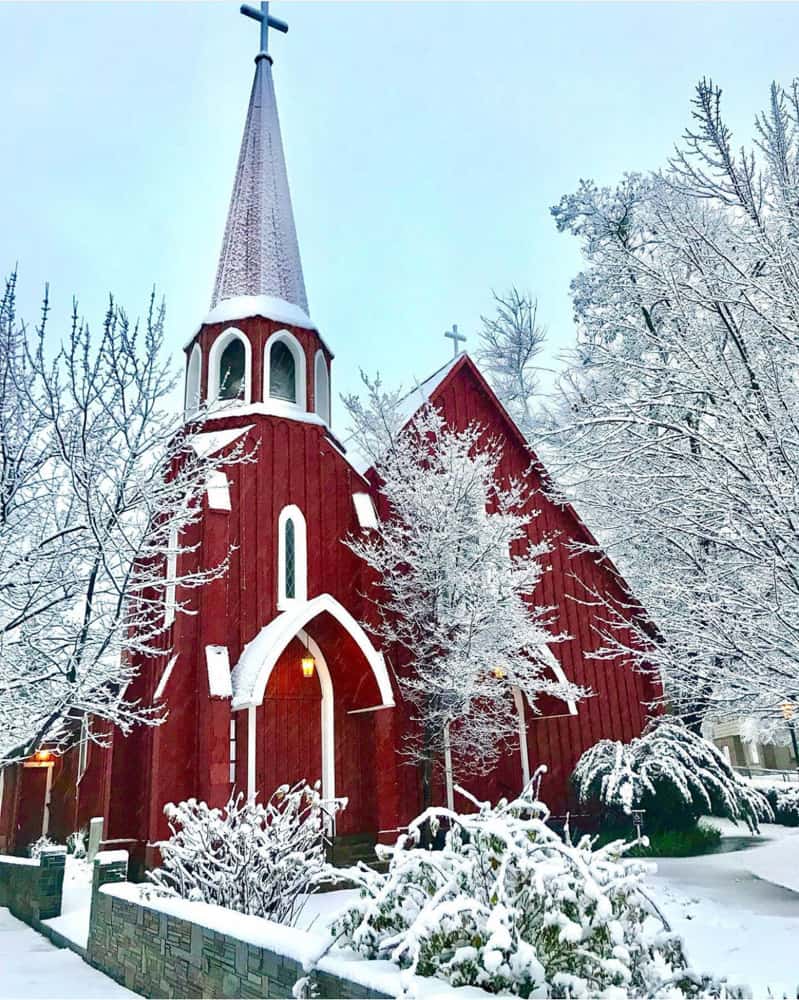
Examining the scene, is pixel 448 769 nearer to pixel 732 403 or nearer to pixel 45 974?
pixel 45 974

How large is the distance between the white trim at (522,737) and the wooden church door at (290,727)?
4005mm

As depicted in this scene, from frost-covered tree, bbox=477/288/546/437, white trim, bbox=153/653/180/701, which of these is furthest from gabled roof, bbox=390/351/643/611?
frost-covered tree, bbox=477/288/546/437

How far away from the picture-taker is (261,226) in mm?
15031

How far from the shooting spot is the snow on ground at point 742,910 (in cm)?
555

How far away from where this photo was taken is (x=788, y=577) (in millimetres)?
6523

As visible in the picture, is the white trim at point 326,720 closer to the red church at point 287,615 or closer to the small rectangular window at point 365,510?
the red church at point 287,615

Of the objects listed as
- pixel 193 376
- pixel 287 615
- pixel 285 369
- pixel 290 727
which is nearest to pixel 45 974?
pixel 290 727

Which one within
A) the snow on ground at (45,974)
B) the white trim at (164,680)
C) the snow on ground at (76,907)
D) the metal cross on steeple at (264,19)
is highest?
the metal cross on steeple at (264,19)

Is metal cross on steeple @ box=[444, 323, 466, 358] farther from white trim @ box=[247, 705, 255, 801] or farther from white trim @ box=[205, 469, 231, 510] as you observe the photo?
white trim @ box=[247, 705, 255, 801]

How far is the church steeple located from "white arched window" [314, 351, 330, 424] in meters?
1.00

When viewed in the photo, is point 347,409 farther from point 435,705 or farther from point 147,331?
point 147,331

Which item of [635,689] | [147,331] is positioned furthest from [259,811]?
[635,689]

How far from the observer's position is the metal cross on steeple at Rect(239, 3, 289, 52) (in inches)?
705

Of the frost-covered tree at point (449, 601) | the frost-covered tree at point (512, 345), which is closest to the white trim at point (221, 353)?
the frost-covered tree at point (449, 601)
